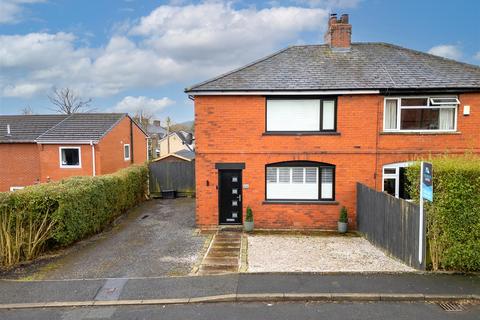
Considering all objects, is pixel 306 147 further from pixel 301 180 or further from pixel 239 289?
pixel 239 289

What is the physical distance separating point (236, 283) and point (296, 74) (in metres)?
7.93

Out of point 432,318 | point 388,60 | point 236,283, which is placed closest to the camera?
point 432,318

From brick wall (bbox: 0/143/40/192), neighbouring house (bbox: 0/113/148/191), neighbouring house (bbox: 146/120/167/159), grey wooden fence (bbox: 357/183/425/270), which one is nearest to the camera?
grey wooden fence (bbox: 357/183/425/270)

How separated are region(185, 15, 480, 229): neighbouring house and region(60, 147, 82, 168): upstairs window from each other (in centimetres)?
1211

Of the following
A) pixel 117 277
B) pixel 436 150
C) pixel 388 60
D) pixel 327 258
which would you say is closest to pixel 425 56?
pixel 388 60

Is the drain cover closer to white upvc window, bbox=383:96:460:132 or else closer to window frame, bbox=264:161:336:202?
window frame, bbox=264:161:336:202

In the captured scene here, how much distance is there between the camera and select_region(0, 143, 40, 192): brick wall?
20.9m

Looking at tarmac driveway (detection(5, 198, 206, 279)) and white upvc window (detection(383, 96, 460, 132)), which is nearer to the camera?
tarmac driveway (detection(5, 198, 206, 279))

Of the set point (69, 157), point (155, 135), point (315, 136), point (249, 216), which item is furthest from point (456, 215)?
point (155, 135)

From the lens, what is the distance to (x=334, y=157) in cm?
1134

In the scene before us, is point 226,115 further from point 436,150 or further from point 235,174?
point 436,150

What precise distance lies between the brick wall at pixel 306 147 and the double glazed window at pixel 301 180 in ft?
0.87

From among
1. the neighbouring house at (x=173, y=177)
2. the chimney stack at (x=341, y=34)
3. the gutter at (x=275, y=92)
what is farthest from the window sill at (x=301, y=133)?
the neighbouring house at (x=173, y=177)

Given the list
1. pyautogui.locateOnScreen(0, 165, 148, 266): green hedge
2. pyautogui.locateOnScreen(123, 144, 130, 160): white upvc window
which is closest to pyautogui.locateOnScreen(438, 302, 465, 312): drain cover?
pyautogui.locateOnScreen(0, 165, 148, 266): green hedge
